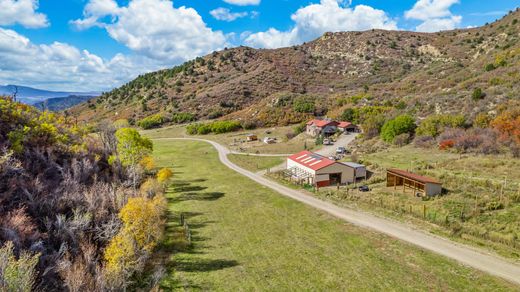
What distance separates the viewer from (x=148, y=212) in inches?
1164

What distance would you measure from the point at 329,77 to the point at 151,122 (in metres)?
84.3

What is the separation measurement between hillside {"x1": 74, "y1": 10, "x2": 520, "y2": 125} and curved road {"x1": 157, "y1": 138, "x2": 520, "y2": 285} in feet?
164

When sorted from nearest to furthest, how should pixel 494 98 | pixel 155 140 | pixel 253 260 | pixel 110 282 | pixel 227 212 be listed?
pixel 110 282, pixel 253 260, pixel 227 212, pixel 494 98, pixel 155 140

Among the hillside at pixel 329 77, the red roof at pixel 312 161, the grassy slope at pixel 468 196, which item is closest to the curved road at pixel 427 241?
the grassy slope at pixel 468 196

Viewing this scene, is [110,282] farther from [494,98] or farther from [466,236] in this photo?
[494,98]

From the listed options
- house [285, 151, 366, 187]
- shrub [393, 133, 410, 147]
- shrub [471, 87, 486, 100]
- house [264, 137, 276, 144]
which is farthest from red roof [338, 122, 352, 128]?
house [285, 151, 366, 187]

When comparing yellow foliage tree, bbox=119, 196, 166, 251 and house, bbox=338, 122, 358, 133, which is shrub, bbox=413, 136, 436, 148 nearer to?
house, bbox=338, 122, 358, 133

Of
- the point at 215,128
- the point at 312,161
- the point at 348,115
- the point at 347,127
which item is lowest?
the point at 312,161

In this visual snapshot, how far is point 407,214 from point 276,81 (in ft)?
410

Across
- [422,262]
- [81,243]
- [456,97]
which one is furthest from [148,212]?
[456,97]

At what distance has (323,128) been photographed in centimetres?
9369

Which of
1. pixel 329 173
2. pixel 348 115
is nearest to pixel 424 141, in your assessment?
pixel 329 173

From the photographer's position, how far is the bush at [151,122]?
127488mm

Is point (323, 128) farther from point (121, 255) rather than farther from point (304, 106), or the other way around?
point (121, 255)
